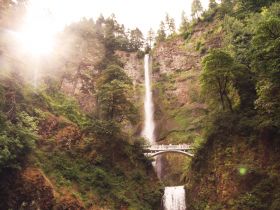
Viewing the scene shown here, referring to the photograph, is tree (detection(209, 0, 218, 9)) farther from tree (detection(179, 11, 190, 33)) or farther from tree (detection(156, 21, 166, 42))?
tree (detection(156, 21, 166, 42))

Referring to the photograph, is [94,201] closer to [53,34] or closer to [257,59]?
[257,59]

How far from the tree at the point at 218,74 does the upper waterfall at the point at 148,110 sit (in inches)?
820

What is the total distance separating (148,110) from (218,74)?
31.4 metres

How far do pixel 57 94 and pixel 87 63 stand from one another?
1721 cm

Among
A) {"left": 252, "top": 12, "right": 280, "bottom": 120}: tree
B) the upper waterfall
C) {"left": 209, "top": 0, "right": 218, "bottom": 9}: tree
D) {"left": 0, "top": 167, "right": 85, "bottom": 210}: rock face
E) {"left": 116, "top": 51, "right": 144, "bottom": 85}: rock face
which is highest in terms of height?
{"left": 209, "top": 0, "right": 218, "bottom": 9}: tree

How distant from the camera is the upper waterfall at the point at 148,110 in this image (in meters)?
55.5

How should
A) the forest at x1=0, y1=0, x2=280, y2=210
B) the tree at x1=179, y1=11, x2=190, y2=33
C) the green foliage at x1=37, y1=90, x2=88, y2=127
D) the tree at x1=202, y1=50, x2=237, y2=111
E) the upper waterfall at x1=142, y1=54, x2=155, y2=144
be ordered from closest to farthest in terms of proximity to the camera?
the forest at x1=0, y1=0, x2=280, y2=210
the tree at x1=202, y1=50, x2=237, y2=111
the green foliage at x1=37, y1=90, x2=88, y2=127
the upper waterfall at x1=142, y1=54, x2=155, y2=144
the tree at x1=179, y1=11, x2=190, y2=33

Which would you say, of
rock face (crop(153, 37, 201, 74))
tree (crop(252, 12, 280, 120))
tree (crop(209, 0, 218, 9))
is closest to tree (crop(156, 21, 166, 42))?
rock face (crop(153, 37, 201, 74))

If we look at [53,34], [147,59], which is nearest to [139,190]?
[53,34]

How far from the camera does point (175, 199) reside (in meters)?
35.6

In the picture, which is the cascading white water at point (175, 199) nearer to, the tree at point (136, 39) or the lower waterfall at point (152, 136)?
the lower waterfall at point (152, 136)

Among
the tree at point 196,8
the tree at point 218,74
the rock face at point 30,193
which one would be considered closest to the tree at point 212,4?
the tree at point 196,8

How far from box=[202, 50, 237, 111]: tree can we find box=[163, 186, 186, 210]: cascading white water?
36.0 ft

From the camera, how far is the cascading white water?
115ft
